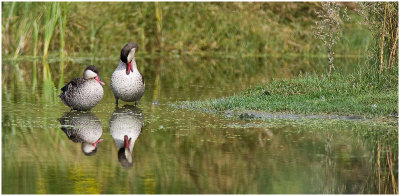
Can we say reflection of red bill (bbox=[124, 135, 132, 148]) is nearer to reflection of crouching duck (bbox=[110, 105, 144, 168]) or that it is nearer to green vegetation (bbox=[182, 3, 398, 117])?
reflection of crouching duck (bbox=[110, 105, 144, 168])

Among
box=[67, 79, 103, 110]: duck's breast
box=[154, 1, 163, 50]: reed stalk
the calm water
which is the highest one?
box=[154, 1, 163, 50]: reed stalk

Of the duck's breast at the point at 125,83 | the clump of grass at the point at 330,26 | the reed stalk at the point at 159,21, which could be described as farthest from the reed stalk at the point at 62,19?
the duck's breast at the point at 125,83

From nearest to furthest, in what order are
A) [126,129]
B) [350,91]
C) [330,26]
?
1. [126,129]
2. [350,91]
3. [330,26]

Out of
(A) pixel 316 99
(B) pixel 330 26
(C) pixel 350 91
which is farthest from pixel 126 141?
(B) pixel 330 26

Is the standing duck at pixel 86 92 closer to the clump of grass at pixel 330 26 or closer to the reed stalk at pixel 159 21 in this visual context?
the clump of grass at pixel 330 26

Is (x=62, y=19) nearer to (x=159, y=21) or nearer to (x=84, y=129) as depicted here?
(x=159, y=21)

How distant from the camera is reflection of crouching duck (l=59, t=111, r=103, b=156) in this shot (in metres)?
10.2

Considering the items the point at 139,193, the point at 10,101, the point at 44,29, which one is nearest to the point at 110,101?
the point at 10,101

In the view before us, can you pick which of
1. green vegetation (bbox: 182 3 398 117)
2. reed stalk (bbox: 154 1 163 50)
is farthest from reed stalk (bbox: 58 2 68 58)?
green vegetation (bbox: 182 3 398 117)

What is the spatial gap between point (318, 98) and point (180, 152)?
5.22 metres

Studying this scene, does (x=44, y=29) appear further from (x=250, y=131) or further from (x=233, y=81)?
(x=250, y=131)

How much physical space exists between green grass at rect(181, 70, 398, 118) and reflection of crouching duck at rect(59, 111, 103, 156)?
6.60 feet

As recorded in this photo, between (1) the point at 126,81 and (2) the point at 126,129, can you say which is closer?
(2) the point at 126,129

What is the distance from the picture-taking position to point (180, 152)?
9602 mm
